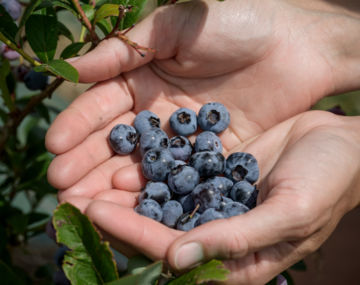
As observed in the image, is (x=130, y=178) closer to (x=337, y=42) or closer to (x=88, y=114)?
(x=88, y=114)

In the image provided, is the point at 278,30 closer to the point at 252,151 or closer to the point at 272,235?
the point at 252,151

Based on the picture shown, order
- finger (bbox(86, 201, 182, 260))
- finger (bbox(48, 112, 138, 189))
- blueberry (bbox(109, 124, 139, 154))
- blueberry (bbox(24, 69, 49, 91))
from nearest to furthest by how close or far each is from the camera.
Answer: finger (bbox(86, 201, 182, 260)) → finger (bbox(48, 112, 138, 189)) → blueberry (bbox(109, 124, 139, 154)) → blueberry (bbox(24, 69, 49, 91))

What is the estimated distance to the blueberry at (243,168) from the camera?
152 centimetres

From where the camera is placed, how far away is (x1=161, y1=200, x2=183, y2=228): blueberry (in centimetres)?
140

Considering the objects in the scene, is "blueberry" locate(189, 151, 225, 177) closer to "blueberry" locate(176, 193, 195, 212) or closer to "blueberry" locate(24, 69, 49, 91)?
"blueberry" locate(176, 193, 195, 212)

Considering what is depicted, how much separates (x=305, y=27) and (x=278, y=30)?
8.2 inches

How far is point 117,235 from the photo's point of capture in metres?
1.12

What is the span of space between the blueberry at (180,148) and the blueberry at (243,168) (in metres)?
0.20

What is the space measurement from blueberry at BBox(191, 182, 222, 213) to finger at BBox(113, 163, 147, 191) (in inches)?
10.5

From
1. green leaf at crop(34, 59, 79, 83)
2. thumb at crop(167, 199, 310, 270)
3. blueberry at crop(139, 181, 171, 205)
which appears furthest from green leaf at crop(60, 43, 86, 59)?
thumb at crop(167, 199, 310, 270)

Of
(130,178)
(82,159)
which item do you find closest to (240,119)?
(130,178)

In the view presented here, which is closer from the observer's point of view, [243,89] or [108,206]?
[108,206]

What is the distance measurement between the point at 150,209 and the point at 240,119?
74 cm

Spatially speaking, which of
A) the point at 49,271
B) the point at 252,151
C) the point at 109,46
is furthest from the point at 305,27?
the point at 49,271
